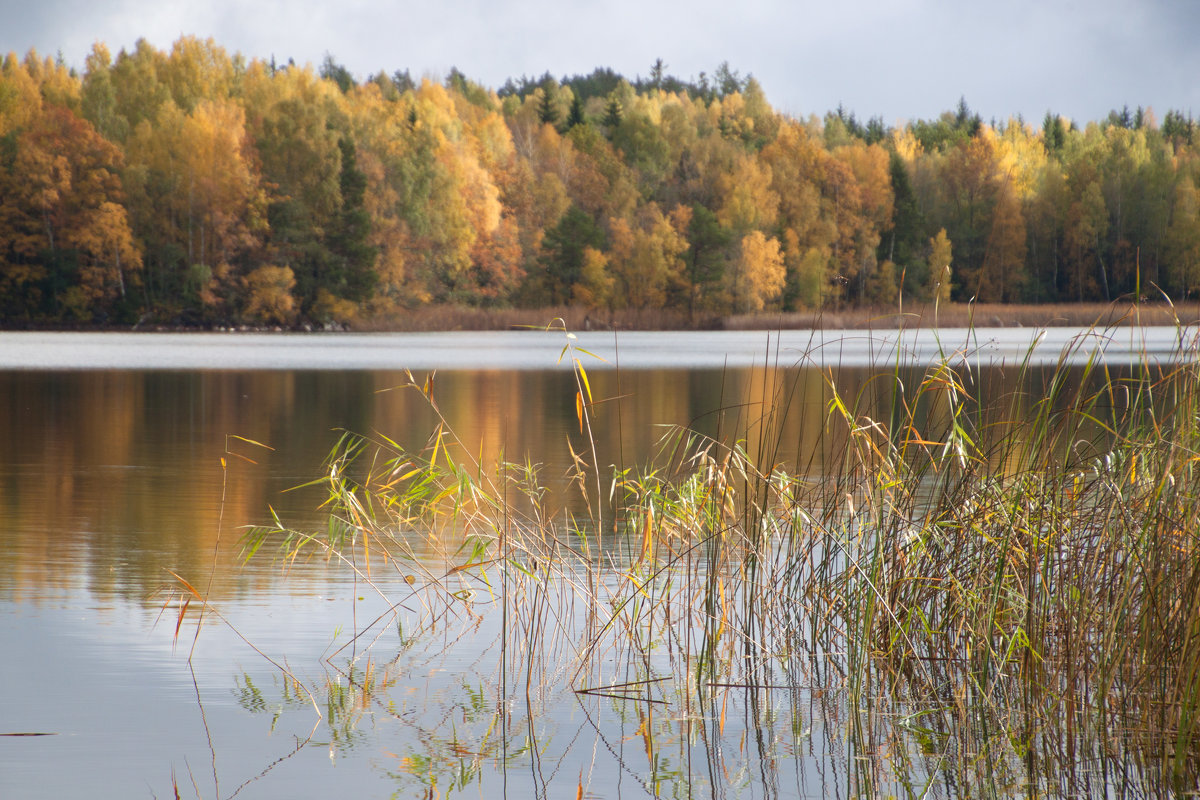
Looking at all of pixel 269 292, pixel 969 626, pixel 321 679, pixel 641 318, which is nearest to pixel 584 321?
pixel 641 318

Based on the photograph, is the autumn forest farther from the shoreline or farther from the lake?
the lake

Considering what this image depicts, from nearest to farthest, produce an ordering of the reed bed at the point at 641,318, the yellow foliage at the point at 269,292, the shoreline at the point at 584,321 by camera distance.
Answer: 1. the shoreline at the point at 584,321
2. the reed bed at the point at 641,318
3. the yellow foliage at the point at 269,292

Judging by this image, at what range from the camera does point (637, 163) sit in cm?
7762

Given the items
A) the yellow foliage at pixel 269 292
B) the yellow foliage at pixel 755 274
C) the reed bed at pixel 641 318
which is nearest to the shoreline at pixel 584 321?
the reed bed at pixel 641 318

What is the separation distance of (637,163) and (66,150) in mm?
33895

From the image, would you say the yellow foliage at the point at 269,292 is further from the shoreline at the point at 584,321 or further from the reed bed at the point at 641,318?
the reed bed at the point at 641,318

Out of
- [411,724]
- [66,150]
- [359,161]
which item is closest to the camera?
[411,724]

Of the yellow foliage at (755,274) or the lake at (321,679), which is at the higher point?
the yellow foliage at (755,274)

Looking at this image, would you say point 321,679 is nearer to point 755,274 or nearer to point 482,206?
point 482,206

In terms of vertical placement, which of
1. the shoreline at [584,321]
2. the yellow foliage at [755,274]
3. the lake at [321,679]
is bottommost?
the lake at [321,679]

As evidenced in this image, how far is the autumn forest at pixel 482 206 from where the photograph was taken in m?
54.3

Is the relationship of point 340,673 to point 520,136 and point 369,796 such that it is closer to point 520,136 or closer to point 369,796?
point 369,796

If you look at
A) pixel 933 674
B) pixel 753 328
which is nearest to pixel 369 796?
pixel 933 674

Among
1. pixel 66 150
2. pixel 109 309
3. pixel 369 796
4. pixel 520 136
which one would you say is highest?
pixel 520 136
